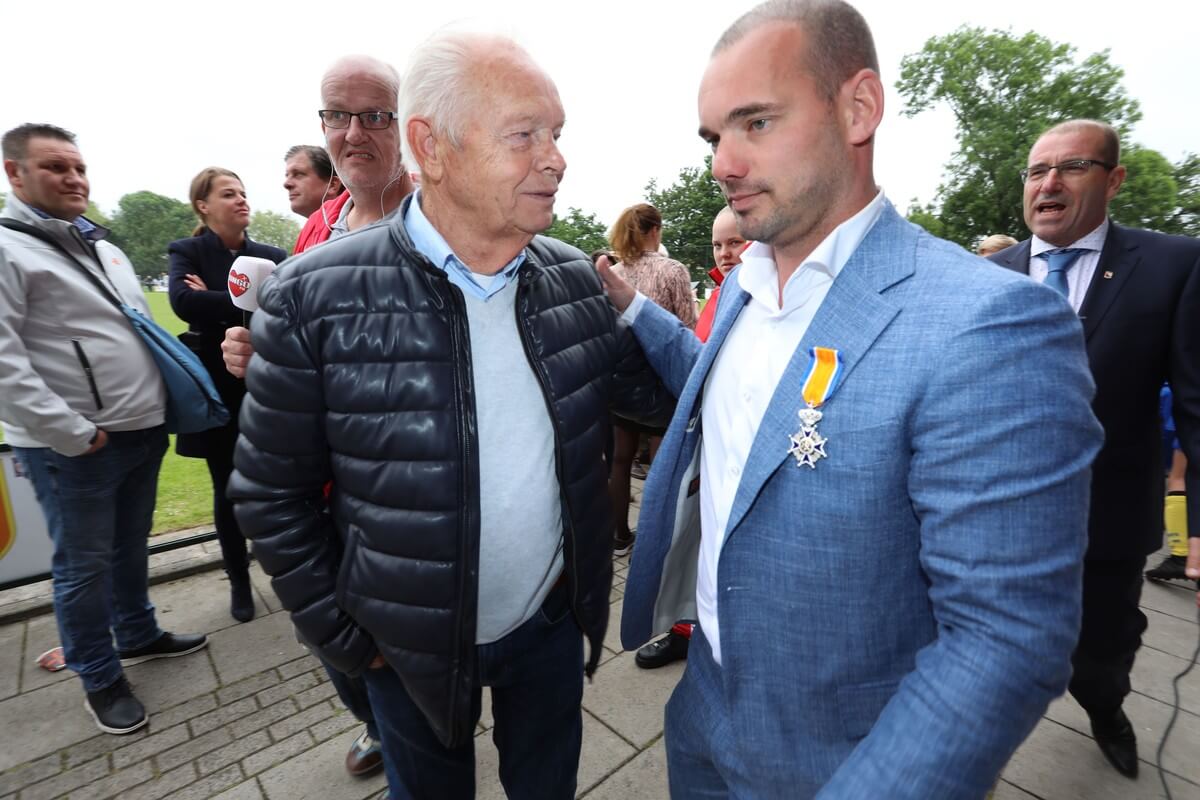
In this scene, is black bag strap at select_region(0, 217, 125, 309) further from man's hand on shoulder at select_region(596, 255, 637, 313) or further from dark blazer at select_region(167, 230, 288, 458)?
man's hand on shoulder at select_region(596, 255, 637, 313)

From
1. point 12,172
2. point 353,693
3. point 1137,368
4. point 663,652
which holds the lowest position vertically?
point 663,652

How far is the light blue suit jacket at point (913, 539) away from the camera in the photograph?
89 centimetres

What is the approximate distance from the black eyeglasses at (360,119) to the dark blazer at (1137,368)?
310 cm

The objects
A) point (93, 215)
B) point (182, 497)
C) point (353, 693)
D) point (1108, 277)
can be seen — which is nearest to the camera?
point (353, 693)

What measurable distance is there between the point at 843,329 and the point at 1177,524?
5.43 meters

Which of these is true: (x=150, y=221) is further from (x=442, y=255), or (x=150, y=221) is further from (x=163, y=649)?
(x=442, y=255)

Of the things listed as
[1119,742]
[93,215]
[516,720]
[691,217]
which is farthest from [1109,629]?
[93,215]

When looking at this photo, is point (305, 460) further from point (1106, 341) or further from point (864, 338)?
point (1106, 341)

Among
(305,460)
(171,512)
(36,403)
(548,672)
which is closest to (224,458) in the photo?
(36,403)

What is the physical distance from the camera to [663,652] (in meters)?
3.47

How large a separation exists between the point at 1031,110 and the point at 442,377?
42.6m

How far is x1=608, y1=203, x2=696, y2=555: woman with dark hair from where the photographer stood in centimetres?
445

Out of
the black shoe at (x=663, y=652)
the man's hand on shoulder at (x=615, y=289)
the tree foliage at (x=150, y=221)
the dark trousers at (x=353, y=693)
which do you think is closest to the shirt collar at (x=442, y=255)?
the man's hand on shoulder at (x=615, y=289)

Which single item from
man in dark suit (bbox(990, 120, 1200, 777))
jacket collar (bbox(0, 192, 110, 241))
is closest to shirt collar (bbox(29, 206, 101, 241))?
jacket collar (bbox(0, 192, 110, 241))
